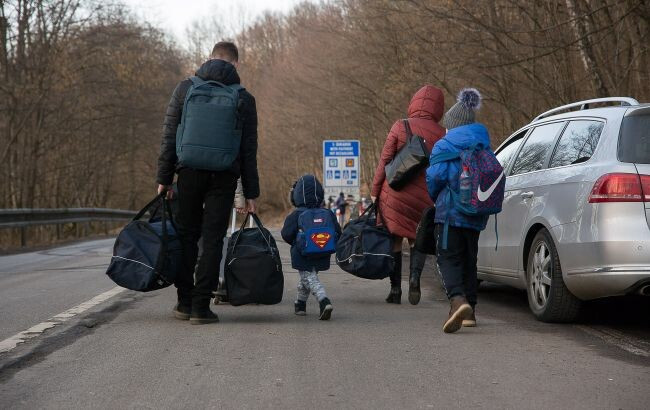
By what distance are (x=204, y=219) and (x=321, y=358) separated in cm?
191

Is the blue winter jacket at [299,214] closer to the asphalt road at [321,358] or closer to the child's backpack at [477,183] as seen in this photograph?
the asphalt road at [321,358]

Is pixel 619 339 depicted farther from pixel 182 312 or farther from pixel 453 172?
pixel 182 312

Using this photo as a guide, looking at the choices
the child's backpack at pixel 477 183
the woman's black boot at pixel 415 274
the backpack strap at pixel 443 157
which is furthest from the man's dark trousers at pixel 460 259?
the woman's black boot at pixel 415 274

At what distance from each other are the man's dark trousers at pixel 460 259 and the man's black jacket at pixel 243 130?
147cm

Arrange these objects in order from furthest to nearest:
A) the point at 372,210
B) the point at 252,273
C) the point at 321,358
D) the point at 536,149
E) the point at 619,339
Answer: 1. the point at 372,210
2. the point at 536,149
3. the point at 252,273
4. the point at 619,339
5. the point at 321,358

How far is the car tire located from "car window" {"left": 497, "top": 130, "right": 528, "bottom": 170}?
143 centimetres

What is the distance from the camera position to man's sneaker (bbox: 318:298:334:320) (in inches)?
282

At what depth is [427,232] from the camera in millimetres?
7488

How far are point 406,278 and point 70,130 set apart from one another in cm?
2534

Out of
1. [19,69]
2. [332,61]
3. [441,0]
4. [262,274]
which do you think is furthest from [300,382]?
[332,61]

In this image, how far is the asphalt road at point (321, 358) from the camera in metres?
4.50

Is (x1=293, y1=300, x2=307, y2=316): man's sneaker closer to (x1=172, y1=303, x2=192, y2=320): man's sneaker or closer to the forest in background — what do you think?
(x1=172, y1=303, x2=192, y2=320): man's sneaker

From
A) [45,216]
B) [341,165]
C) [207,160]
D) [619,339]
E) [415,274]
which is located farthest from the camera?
[341,165]

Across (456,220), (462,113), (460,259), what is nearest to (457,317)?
(460,259)
